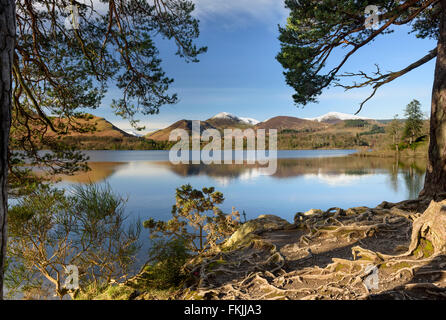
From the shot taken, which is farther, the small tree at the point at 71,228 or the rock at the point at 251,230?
the rock at the point at 251,230

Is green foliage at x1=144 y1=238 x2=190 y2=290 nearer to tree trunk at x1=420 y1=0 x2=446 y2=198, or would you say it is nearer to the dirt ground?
the dirt ground

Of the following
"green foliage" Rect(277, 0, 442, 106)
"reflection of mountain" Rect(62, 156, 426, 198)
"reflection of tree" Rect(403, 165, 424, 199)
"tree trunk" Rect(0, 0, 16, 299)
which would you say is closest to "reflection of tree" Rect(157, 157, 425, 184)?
"reflection of mountain" Rect(62, 156, 426, 198)

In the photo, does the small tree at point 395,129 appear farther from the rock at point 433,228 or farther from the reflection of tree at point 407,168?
the rock at point 433,228

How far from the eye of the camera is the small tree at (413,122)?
3800 cm

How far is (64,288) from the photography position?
5.00 metres

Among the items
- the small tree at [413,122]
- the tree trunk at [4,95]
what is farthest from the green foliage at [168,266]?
the small tree at [413,122]

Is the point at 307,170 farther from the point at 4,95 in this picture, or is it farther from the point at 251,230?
the point at 4,95

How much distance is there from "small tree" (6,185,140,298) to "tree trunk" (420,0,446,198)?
531 centimetres

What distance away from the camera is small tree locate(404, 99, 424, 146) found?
3800 cm

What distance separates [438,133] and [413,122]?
1581 inches

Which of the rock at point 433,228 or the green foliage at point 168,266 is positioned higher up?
the rock at point 433,228

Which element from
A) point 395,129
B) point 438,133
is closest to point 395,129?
point 395,129

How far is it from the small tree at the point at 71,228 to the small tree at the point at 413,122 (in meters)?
43.6
